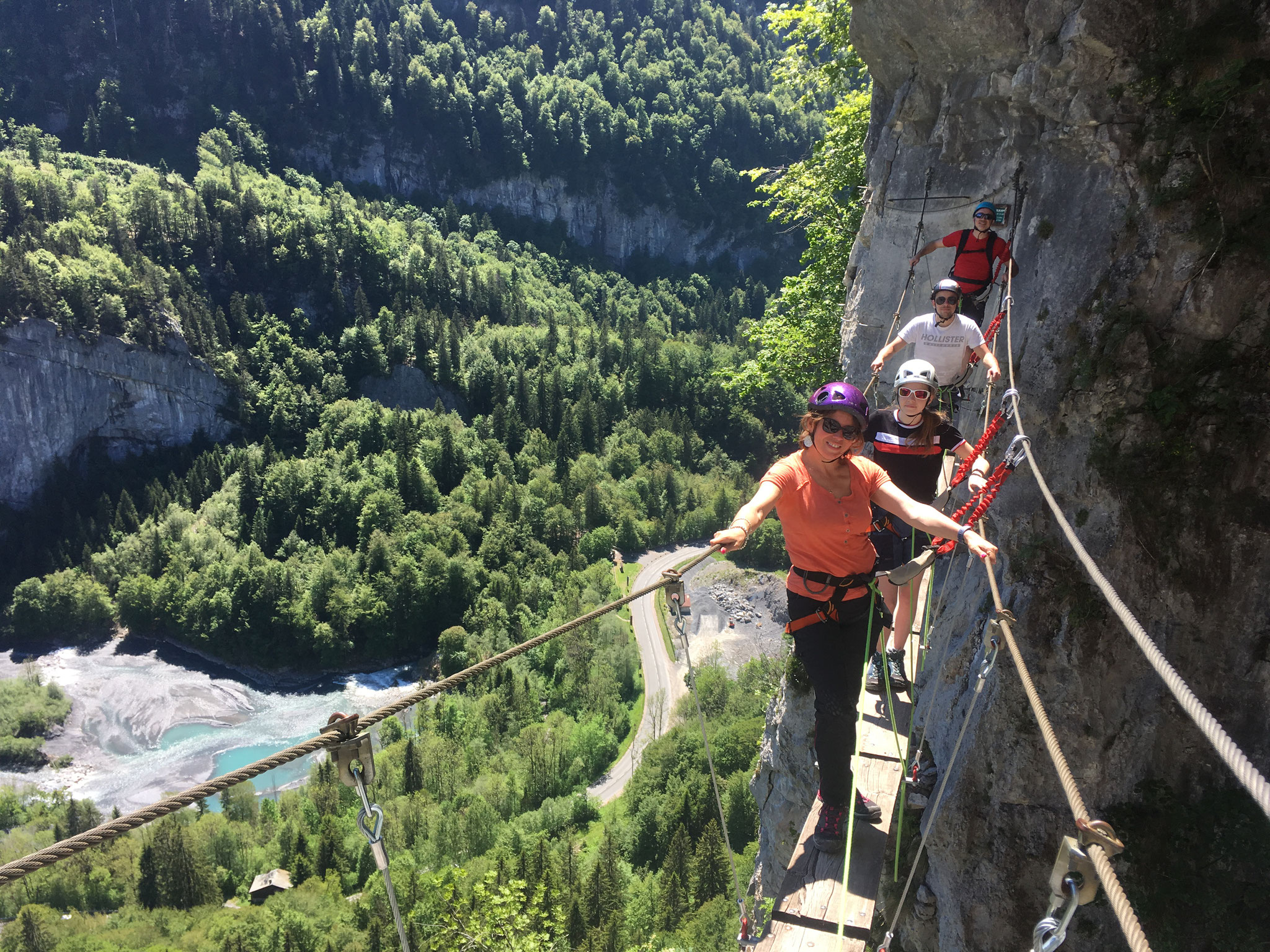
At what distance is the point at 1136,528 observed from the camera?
629cm

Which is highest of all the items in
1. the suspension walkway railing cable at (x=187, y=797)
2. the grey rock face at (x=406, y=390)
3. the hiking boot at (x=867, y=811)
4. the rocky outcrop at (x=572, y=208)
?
the rocky outcrop at (x=572, y=208)

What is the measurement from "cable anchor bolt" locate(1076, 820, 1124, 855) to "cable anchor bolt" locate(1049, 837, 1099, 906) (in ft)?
A: 0.16

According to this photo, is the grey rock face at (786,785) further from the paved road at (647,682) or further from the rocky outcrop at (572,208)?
the rocky outcrop at (572,208)

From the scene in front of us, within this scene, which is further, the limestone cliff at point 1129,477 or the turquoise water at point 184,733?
the turquoise water at point 184,733

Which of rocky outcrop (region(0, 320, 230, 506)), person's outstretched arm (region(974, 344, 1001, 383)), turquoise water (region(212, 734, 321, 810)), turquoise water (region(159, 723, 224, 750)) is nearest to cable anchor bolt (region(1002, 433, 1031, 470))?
person's outstretched arm (region(974, 344, 1001, 383))

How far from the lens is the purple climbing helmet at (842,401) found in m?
4.78

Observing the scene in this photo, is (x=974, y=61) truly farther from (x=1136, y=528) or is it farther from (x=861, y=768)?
(x=861, y=768)

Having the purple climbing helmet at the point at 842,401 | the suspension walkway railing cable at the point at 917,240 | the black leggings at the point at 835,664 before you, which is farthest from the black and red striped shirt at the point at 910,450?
the suspension walkway railing cable at the point at 917,240

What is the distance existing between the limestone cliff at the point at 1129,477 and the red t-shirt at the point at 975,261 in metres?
0.57

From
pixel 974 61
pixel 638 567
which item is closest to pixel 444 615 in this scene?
pixel 638 567

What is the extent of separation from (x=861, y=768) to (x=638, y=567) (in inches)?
2557

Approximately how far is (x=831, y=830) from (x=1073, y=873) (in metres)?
2.77

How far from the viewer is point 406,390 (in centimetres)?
9388

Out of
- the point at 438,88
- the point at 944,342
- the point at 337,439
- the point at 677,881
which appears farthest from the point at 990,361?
the point at 438,88
